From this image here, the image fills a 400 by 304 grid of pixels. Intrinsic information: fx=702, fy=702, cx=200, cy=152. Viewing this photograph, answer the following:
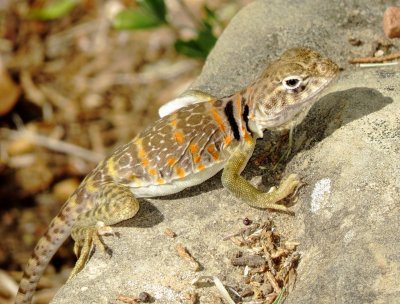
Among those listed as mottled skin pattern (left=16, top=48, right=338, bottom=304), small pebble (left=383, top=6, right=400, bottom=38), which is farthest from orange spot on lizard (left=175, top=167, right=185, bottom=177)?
small pebble (left=383, top=6, right=400, bottom=38)

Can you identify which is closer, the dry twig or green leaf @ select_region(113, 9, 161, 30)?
the dry twig

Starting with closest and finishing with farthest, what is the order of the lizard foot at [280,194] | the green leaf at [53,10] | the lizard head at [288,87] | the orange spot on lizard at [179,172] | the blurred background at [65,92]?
the lizard foot at [280,194] → the lizard head at [288,87] → the orange spot on lizard at [179,172] → the blurred background at [65,92] → the green leaf at [53,10]

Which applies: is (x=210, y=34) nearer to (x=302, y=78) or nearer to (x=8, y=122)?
(x=302, y=78)

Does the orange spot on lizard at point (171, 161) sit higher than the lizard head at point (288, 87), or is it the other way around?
the lizard head at point (288, 87)

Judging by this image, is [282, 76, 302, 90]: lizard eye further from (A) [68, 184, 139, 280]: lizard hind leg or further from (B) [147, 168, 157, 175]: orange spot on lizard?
(A) [68, 184, 139, 280]: lizard hind leg

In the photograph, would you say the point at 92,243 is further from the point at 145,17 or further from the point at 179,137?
the point at 145,17

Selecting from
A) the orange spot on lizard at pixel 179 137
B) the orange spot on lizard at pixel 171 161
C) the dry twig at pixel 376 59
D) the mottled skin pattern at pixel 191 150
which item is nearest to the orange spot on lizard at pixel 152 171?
the mottled skin pattern at pixel 191 150

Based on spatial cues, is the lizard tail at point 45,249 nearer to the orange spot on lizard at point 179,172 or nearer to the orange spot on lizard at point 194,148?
the orange spot on lizard at point 179,172
